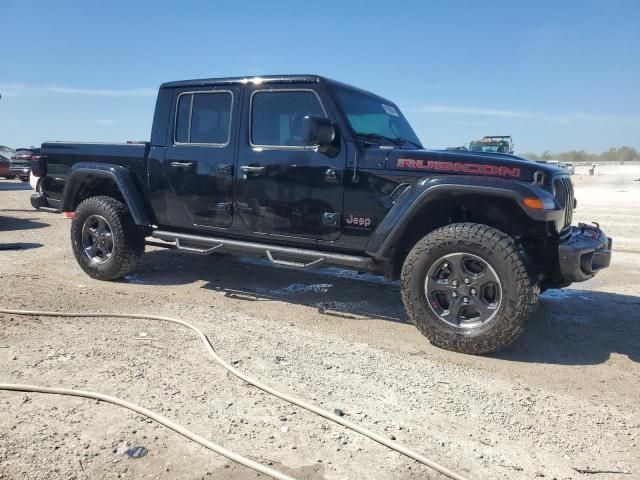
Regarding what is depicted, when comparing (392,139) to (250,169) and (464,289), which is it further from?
(464,289)

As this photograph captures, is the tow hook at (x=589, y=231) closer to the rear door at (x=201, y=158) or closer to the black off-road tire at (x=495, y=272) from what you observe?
the black off-road tire at (x=495, y=272)

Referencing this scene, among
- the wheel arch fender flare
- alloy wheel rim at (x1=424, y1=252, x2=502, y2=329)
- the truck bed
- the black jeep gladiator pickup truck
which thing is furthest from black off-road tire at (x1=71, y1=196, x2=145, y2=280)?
alloy wheel rim at (x1=424, y1=252, x2=502, y2=329)

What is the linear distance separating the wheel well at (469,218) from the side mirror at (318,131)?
3.15ft

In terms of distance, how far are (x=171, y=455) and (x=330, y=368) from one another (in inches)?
52.4

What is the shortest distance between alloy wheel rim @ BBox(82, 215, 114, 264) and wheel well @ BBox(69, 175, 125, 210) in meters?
0.41

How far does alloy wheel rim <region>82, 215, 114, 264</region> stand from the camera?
561 centimetres

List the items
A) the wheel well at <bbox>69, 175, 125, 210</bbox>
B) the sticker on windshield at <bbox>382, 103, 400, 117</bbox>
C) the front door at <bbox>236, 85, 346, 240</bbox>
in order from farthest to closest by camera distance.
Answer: the wheel well at <bbox>69, 175, 125, 210</bbox> < the sticker on windshield at <bbox>382, 103, 400, 117</bbox> < the front door at <bbox>236, 85, 346, 240</bbox>

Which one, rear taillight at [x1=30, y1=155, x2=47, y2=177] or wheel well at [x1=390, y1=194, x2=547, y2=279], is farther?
rear taillight at [x1=30, y1=155, x2=47, y2=177]

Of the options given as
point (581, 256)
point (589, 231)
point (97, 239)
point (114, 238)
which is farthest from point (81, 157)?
point (589, 231)

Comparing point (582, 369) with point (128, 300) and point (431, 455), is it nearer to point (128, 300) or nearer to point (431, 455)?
point (431, 455)

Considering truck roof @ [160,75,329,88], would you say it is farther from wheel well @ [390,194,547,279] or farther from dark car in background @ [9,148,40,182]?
dark car in background @ [9,148,40,182]

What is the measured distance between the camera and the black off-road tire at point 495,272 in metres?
3.59

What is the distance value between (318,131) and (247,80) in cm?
116

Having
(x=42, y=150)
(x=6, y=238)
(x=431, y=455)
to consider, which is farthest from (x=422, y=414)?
(x=6, y=238)
